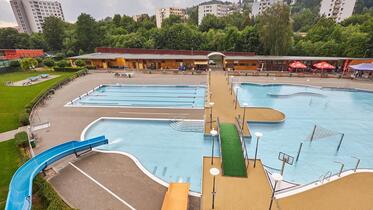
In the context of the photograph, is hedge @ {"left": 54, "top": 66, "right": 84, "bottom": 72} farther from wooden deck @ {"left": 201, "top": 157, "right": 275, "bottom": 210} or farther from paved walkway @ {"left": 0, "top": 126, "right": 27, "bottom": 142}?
wooden deck @ {"left": 201, "top": 157, "right": 275, "bottom": 210}

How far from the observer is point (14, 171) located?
9.23 m

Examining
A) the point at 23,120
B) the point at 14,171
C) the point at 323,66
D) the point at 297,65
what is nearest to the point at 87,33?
the point at 23,120

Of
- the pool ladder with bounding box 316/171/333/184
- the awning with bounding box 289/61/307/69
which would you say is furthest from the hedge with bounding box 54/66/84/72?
the pool ladder with bounding box 316/171/333/184

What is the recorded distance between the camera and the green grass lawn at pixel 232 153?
850cm

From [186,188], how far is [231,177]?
2.12 m

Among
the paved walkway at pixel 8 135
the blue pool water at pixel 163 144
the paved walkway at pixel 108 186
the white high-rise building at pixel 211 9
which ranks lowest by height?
the blue pool water at pixel 163 144

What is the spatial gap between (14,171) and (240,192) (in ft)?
35.6

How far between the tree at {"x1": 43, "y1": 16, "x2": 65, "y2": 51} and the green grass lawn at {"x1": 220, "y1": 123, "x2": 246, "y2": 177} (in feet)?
198

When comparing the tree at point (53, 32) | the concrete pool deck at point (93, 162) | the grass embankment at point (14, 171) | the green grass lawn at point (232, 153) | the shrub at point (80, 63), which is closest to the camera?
the grass embankment at point (14, 171)

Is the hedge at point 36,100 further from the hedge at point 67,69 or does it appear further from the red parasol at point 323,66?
the red parasol at point 323,66

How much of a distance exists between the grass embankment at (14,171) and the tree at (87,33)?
40.1 m

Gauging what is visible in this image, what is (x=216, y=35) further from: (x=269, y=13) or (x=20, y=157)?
(x=20, y=157)

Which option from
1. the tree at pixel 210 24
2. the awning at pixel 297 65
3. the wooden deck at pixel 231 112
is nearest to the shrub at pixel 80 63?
the wooden deck at pixel 231 112

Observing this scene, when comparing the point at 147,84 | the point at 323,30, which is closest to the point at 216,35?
the point at 323,30
